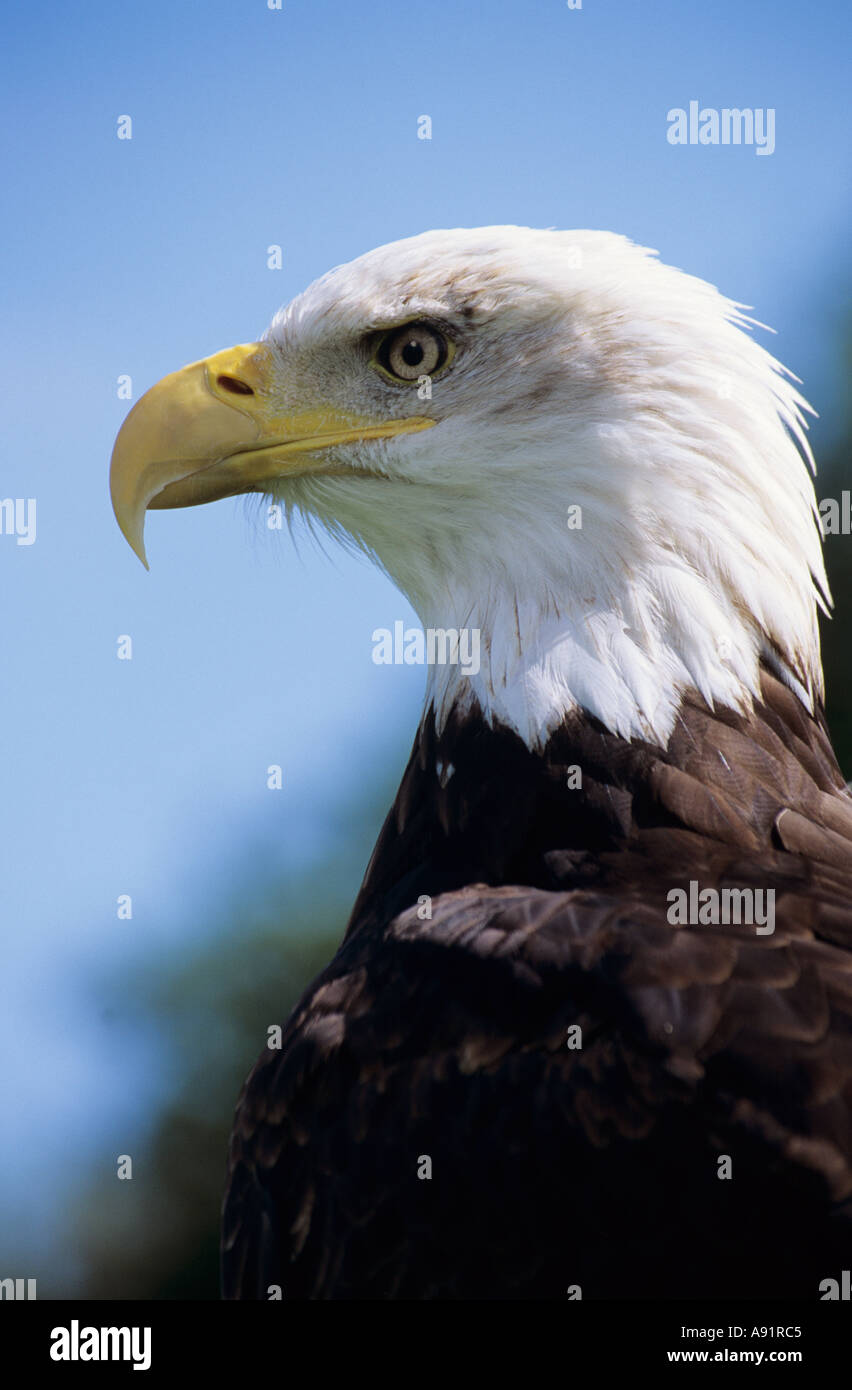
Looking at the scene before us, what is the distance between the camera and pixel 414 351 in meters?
3.61

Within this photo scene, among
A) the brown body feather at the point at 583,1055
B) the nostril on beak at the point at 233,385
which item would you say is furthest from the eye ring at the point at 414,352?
the brown body feather at the point at 583,1055

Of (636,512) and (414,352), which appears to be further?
(414,352)

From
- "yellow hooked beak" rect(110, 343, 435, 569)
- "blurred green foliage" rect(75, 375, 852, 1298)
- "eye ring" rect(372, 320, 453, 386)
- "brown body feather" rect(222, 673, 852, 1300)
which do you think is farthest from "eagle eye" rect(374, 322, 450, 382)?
"blurred green foliage" rect(75, 375, 852, 1298)

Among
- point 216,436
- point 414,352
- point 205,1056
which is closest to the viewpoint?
point 414,352

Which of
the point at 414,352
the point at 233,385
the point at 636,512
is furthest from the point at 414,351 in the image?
the point at 636,512

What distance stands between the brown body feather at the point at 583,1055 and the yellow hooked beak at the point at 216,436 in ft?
3.04

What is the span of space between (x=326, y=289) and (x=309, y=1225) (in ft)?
7.55

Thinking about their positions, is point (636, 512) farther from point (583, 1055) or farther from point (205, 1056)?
point (205, 1056)

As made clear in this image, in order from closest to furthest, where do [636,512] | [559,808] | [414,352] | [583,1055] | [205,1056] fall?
[583,1055] → [559,808] → [636,512] → [414,352] → [205,1056]

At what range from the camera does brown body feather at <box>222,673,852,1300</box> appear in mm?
2568

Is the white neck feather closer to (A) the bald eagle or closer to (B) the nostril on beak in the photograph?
(A) the bald eagle

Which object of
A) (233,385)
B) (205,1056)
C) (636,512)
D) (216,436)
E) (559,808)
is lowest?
(205,1056)

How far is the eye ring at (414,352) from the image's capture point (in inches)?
142
